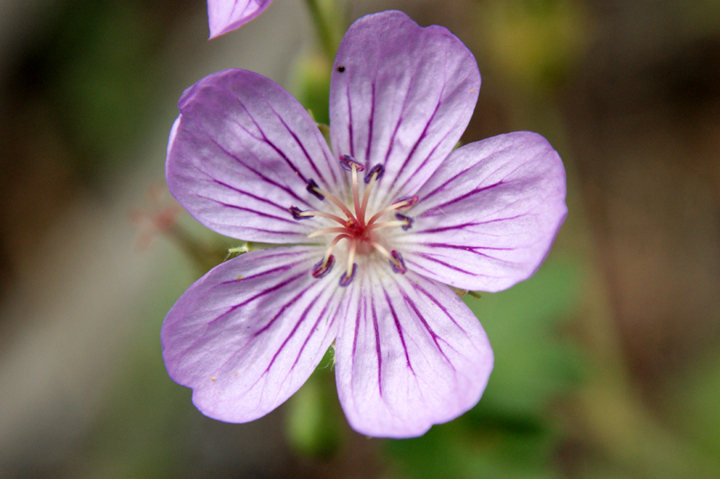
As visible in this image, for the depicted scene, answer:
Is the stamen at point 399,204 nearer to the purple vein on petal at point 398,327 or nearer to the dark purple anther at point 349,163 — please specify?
the dark purple anther at point 349,163

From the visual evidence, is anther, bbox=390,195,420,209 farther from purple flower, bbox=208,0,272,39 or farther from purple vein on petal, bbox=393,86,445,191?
purple flower, bbox=208,0,272,39

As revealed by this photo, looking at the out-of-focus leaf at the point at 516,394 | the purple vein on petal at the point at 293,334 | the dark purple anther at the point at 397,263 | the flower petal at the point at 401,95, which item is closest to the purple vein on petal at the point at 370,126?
the flower petal at the point at 401,95

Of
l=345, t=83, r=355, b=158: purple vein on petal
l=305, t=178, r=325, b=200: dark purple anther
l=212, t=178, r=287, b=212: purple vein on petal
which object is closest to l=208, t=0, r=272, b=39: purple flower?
l=345, t=83, r=355, b=158: purple vein on petal

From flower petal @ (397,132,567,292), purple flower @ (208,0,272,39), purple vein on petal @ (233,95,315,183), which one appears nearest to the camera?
flower petal @ (397,132,567,292)

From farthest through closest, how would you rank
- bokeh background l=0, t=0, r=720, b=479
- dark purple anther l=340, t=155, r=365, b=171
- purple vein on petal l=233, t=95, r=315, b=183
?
bokeh background l=0, t=0, r=720, b=479 < dark purple anther l=340, t=155, r=365, b=171 < purple vein on petal l=233, t=95, r=315, b=183

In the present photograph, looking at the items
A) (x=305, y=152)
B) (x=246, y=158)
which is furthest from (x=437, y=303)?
(x=246, y=158)

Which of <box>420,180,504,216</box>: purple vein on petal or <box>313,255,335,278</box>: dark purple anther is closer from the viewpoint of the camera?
<box>420,180,504,216</box>: purple vein on petal

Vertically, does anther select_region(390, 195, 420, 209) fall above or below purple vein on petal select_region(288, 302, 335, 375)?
above
